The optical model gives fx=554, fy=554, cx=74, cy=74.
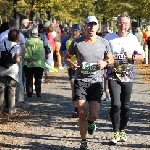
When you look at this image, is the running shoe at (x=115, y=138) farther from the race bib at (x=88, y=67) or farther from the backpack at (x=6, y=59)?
the backpack at (x=6, y=59)

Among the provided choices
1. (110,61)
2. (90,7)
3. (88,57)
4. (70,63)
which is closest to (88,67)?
(88,57)

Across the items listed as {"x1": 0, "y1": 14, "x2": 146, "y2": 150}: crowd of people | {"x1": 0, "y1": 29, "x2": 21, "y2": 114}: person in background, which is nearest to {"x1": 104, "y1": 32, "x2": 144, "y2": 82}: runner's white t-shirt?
{"x1": 0, "y1": 14, "x2": 146, "y2": 150}: crowd of people

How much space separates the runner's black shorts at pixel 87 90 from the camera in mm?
7535

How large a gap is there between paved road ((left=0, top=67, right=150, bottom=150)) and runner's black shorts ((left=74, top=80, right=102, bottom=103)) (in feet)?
2.58

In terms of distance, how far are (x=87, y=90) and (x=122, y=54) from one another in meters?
0.88

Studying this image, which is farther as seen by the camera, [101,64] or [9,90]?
[9,90]

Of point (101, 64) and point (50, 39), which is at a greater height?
point (101, 64)

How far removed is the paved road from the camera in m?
8.18

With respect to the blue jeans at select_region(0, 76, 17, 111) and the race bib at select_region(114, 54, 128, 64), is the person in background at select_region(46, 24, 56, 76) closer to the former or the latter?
the blue jeans at select_region(0, 76, 17, 111)

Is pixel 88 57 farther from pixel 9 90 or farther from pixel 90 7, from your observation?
pixel 90 7

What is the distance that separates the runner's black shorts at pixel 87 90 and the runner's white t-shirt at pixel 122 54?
501 millimetres

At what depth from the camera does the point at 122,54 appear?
8094 millimetres

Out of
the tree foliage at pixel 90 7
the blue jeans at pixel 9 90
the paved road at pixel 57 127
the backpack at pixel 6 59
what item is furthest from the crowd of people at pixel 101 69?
the tree foliage at pixel 90 7

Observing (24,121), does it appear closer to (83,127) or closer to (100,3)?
(83,127)
